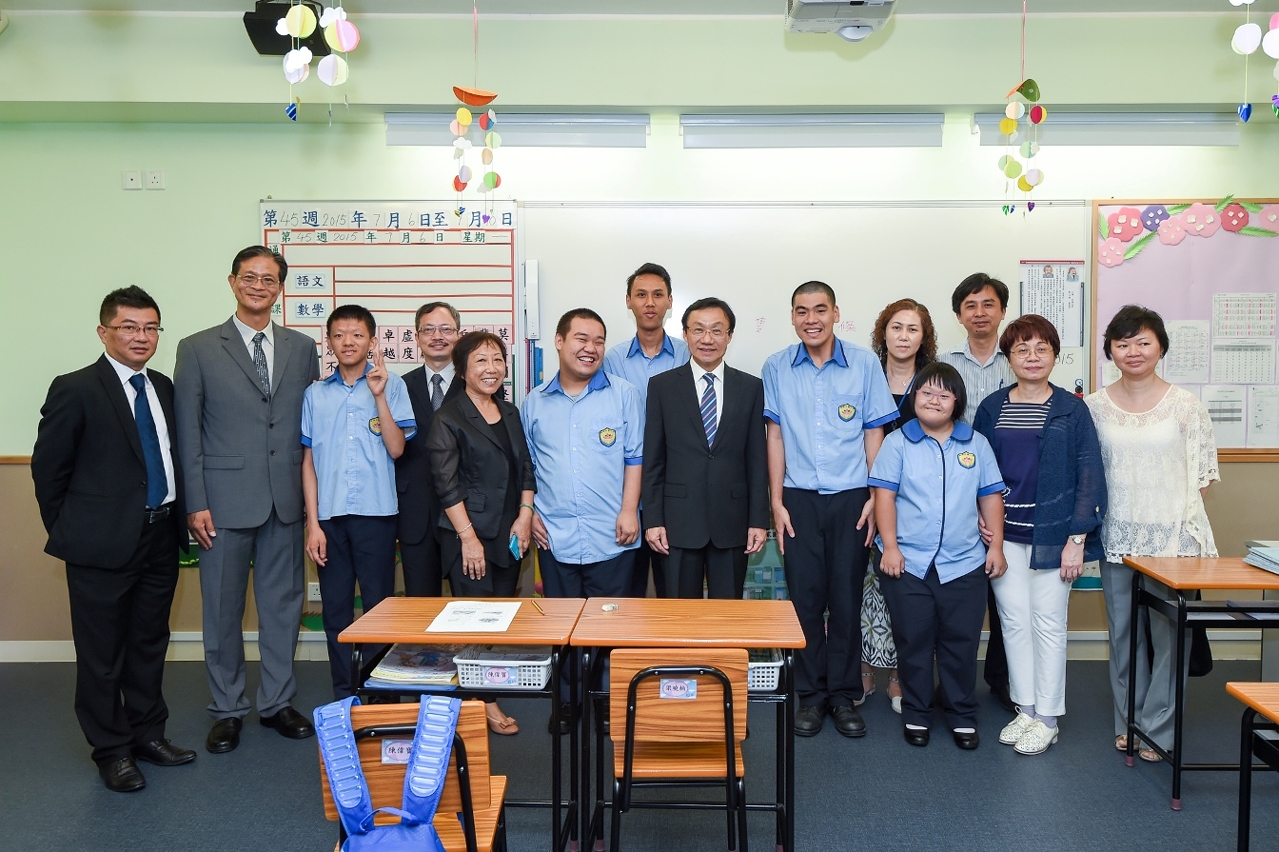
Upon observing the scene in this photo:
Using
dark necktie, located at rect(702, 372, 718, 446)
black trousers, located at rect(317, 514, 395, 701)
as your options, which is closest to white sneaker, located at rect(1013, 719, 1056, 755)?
dark necktie, located at rect(702, 372, 718, 446)

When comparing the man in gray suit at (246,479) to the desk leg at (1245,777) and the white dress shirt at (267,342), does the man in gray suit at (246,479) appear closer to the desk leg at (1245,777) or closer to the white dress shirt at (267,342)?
the white dress shirt at (267,342)

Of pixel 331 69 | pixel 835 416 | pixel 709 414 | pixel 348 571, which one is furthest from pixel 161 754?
pixel 835 416

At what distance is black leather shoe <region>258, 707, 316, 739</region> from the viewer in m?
3.34

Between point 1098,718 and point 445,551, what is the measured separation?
2846 millimetres

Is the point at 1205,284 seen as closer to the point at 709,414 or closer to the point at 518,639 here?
the point at 709,414

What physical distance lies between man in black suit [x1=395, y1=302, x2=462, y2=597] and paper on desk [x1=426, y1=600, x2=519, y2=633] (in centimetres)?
71

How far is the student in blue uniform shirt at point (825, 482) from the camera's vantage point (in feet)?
10.8

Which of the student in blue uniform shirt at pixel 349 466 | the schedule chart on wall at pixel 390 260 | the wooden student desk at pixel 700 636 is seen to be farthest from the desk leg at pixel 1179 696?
the schedule chart on wall at pixel 390 260

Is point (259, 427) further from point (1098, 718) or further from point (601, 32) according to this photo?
point (1098, 718)

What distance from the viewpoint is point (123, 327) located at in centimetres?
296

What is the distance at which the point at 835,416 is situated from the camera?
3.30 metres

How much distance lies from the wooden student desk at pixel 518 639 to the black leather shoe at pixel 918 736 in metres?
1.44

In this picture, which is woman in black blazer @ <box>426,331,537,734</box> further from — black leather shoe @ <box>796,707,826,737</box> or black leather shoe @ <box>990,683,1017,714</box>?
black leather shoe @ <box>990,683,1017,714</box>

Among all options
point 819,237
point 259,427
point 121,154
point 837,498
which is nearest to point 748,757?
point 837,498
